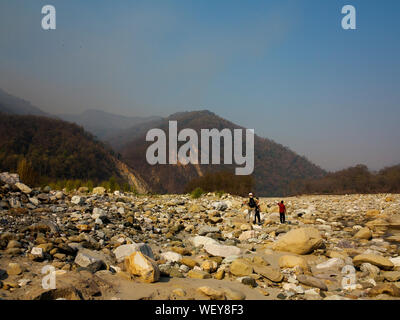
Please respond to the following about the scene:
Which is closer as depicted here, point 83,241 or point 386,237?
point 83,241

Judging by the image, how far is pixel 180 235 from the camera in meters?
8.38

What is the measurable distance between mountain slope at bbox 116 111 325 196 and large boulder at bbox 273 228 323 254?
3015 cm

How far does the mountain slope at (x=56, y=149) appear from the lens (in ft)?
97.3

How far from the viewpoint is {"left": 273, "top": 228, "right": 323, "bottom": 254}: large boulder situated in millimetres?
6426

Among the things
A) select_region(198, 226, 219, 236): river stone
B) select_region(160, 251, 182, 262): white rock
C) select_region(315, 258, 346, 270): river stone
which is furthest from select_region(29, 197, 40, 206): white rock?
select_region(315, 258, 346, 270): river stone

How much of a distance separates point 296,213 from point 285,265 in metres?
8.22

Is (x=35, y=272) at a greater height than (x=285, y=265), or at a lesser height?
greater

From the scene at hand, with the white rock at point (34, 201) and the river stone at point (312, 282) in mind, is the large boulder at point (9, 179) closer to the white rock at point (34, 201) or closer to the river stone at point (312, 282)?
the white rock at point (34, 201)

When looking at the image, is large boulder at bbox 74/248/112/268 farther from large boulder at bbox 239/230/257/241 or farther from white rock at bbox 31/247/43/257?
large boulder at bbox 239/230/257/241

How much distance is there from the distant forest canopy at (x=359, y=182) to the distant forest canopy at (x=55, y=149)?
26639mm

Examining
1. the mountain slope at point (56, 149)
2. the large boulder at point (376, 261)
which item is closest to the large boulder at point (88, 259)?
the large boulder at point (376, 261)

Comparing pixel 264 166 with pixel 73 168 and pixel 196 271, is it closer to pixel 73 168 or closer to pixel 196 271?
pixel 73 168

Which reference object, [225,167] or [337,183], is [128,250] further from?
[225,167]
